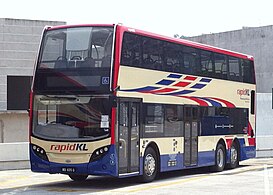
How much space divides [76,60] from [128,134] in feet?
7.55

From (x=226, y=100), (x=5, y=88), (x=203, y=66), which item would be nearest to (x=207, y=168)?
(x=226, y=100)

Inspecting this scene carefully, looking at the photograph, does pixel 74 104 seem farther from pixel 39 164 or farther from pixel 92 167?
pixel 39 164

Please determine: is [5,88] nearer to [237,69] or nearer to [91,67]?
[237,69]

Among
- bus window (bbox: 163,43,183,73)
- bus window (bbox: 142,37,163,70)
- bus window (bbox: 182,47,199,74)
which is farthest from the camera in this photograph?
bus window (bbox: 182,47,199,74)

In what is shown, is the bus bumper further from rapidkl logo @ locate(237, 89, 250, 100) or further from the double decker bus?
rapidkl logo @ locate(237, 89, 250, 100)

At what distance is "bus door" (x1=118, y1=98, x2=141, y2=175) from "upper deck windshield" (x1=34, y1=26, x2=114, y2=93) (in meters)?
0.92

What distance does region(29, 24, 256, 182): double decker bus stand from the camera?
16484 millimetres

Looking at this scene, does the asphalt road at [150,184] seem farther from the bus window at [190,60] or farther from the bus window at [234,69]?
the bus window at [234,69]

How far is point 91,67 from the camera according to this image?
16.6 meters

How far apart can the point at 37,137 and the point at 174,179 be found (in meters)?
4.64

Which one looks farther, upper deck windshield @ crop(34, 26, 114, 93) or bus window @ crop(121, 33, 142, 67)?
bus window @ crop(121, 33, 142, 67)

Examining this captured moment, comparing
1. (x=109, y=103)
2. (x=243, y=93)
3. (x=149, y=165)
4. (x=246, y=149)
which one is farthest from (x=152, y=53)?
(x=246, y=149)

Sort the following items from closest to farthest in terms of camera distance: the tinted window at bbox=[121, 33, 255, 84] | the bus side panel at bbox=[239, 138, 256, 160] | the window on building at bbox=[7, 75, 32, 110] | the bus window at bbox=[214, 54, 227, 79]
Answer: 1. the tinted window at bbox=[121, 33, 255, 84]
2. the bus window at bbox=[214, 54, 227, 79]
3. the bus side panel at bbox=[239, 138, 256, 160]
4. the window on building at bbox=[7, 75, 32, 110]

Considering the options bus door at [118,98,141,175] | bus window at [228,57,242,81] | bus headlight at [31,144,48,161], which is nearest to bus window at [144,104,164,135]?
bus door at [118,98,141,175]
